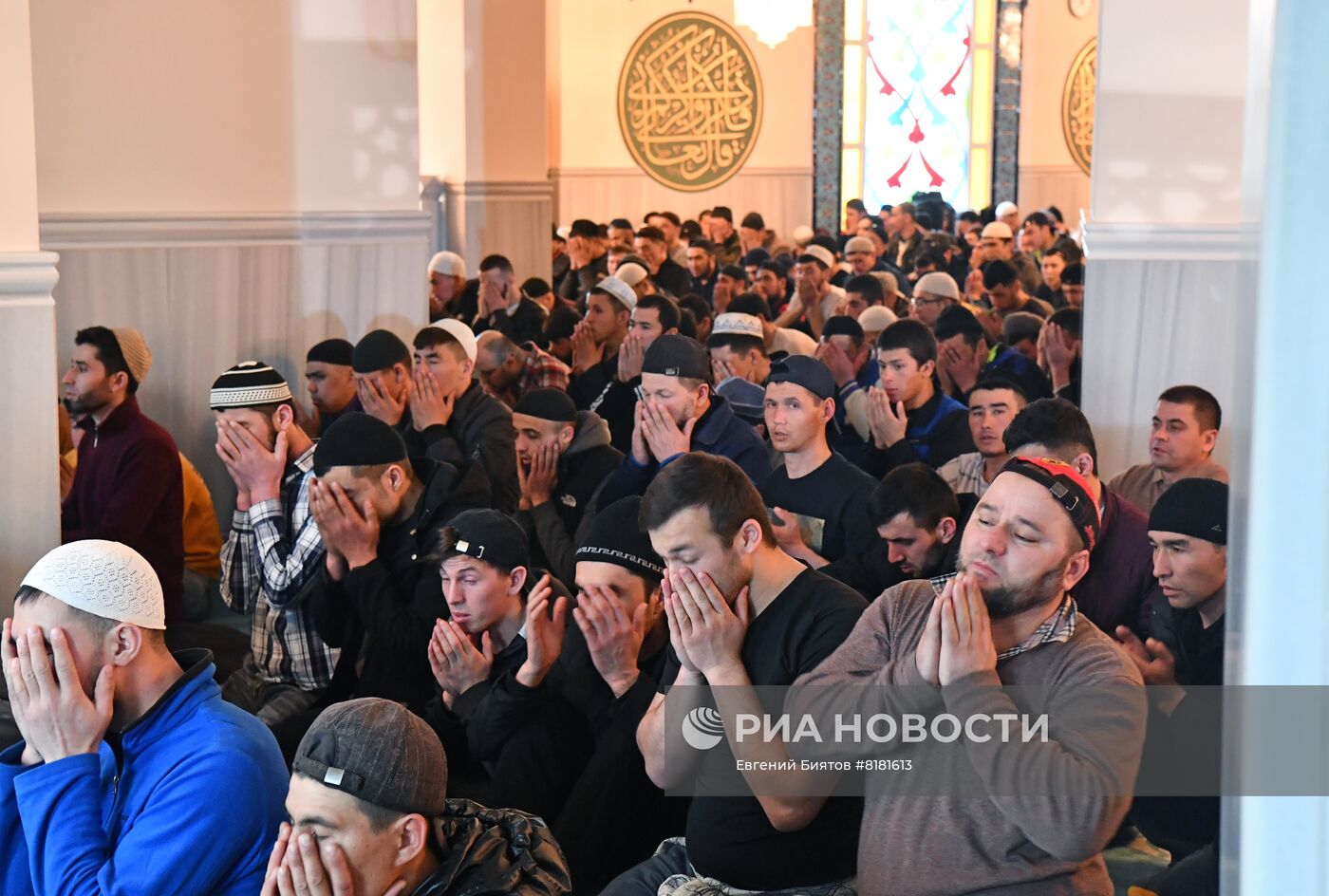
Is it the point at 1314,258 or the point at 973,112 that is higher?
the point at 973,112

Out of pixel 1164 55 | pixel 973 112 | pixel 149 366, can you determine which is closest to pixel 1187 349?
pixel 1164 55

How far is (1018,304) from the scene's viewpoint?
26.0ft

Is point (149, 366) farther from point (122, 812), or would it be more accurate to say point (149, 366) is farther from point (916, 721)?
point (916, 721)

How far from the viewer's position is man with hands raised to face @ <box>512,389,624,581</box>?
472 cm

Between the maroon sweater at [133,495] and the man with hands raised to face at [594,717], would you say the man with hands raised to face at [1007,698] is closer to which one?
the man with hands raised to face at [594,717]

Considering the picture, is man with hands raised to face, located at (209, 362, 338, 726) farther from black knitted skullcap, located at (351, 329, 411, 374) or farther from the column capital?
black knitted skullcap, located at (351, 329, 411, 374)

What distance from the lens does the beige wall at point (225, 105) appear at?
5574 millimetres

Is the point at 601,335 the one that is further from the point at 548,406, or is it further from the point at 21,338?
the point at 21,338

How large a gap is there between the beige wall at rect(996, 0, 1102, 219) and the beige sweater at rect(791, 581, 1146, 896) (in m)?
16.3

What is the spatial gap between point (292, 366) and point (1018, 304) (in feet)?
12.3

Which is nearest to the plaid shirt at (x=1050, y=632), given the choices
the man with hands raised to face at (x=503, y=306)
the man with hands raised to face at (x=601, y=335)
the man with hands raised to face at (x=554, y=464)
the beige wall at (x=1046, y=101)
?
the man with hands raised to face at (x=554, y=464)

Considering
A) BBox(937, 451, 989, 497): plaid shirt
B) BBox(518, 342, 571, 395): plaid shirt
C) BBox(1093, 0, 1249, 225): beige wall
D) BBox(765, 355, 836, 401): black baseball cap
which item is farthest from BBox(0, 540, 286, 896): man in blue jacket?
BBox(518, 342, 571, 395): plaid shirt

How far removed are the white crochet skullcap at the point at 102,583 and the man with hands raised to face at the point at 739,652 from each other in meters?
0.87

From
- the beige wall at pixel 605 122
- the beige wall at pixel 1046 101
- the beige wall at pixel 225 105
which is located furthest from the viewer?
the beige wall at pixel 1046 101
